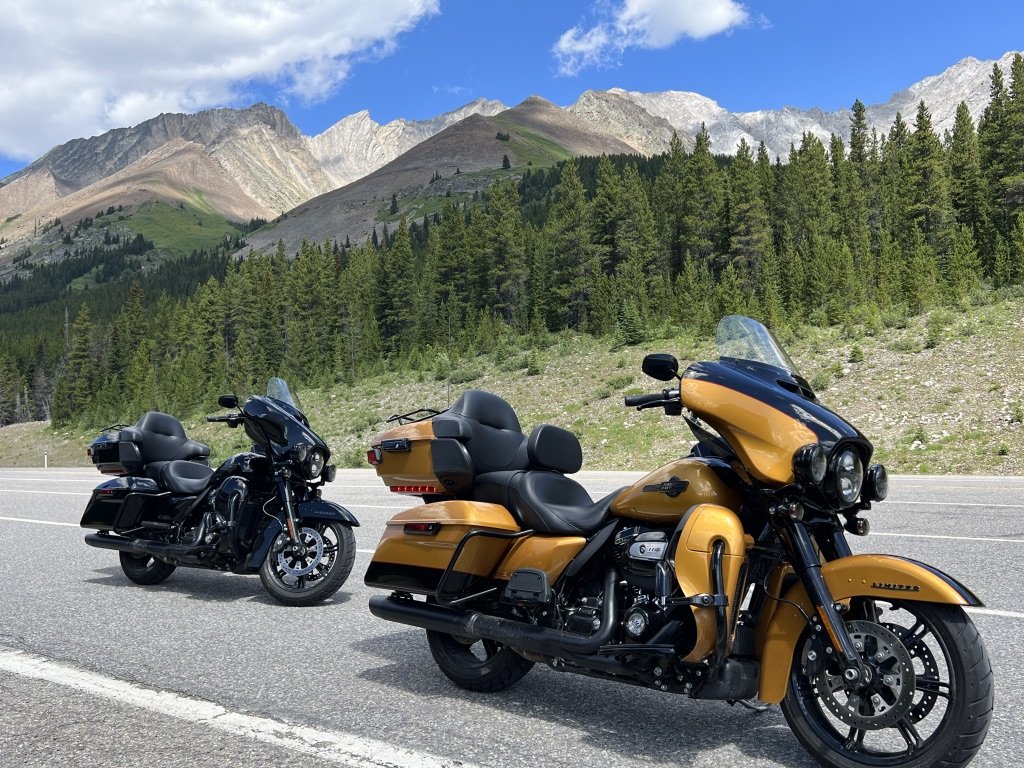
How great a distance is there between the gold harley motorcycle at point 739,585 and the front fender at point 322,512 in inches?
86.2

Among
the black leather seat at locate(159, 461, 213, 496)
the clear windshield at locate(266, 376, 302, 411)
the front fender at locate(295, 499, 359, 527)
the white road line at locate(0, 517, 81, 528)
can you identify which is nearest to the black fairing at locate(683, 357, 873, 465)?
the front fender at locate(295, 499, 359, 527)

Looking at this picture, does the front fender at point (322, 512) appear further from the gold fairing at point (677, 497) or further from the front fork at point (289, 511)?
the gold fairing at point (677, 497)

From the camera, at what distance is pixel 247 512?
6.57 m

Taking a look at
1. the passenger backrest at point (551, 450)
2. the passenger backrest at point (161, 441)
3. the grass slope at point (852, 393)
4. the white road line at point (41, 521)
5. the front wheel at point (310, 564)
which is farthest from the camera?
the grass slope at point (852, 393)

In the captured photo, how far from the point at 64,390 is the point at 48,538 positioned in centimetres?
9328

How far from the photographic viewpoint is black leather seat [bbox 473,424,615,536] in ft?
12.7

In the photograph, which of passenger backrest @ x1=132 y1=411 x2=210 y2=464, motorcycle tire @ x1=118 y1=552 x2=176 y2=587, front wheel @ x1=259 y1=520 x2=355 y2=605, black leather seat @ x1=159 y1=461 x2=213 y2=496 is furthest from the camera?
passenger backrest @ x1=132 y1=411 x2=210 y2=464

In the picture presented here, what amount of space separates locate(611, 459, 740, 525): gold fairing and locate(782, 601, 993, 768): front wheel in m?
0.65

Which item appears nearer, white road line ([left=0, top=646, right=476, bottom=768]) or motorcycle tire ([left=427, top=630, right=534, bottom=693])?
white road line ([left=0, top=646, right=476, bottom=768])

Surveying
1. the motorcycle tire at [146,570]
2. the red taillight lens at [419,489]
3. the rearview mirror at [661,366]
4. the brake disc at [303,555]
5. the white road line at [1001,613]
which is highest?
the rearview mirror at [661,366]

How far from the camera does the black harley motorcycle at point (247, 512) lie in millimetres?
6316

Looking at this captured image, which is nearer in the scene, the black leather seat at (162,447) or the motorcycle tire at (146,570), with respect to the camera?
the motorcycle tire at (146,570)

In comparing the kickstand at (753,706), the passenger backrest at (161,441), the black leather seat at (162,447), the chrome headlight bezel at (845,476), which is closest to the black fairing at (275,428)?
the black leather seat at (162,447)

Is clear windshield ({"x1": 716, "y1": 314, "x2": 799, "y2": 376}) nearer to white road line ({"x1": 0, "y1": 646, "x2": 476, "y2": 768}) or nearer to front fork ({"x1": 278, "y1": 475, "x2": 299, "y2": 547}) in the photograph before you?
white road line ({"x1": 0, "y1": 646, "x2": 476, "y2": 768})
